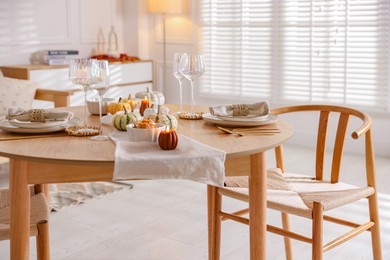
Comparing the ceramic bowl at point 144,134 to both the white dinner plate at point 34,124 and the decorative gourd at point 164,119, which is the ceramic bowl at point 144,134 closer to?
the decorative gourd at point 164,119

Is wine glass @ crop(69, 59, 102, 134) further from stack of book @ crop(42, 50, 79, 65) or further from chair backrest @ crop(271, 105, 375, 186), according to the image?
stack of book @ crop(42, 50, 79, 65)

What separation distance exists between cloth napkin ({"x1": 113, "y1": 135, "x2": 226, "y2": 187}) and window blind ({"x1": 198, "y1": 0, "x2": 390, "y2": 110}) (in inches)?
126

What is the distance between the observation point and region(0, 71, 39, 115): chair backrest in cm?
423

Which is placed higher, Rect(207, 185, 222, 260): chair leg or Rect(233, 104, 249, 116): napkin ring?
Rect(233, 104, 249, 116): napkin ring

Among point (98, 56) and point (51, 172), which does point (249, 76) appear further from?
point (51, 172)

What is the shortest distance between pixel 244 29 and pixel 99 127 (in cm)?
339

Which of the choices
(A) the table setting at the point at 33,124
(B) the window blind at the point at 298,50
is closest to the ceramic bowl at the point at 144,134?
(A) the table setting at the point at 33,124

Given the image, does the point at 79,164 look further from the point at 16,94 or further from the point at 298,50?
the point at 298,50

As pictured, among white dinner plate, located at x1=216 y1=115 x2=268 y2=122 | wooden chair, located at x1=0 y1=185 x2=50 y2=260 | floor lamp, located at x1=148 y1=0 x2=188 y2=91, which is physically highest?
floor lamp, located at x1=148 y1=0 x2=188 y2=91

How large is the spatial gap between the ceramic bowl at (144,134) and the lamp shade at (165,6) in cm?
379

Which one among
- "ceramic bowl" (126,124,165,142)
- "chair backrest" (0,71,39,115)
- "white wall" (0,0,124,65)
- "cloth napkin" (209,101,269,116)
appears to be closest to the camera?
"ceramic bowl" (126,124,165,142)

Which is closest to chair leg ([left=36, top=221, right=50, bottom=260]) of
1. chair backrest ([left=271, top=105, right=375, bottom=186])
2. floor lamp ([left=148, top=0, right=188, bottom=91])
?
chair backrest ([left=271, top=105, right=375, bottom=186])

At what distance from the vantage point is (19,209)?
6.24 feet

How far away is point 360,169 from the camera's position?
14.5ft
